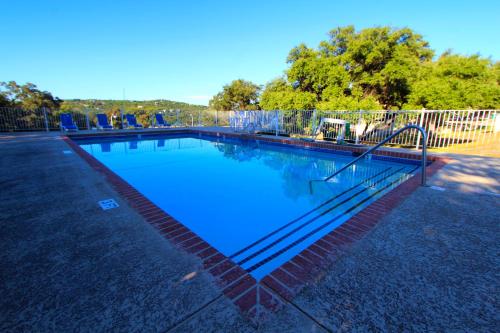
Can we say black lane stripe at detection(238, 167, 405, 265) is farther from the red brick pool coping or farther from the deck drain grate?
the deck drain grate

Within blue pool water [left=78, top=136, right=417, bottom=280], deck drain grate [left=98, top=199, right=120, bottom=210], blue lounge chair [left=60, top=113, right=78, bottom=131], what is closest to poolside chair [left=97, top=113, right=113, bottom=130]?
blue lounge chair [left=60, top=113, right=78, bottom=131]

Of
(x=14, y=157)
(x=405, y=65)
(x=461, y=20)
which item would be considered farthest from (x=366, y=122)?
(x=461, y=20)

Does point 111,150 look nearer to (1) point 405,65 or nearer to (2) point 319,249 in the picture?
(2) point 319,249

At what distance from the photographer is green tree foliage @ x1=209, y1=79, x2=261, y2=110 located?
24.7 meters

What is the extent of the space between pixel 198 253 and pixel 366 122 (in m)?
9.64

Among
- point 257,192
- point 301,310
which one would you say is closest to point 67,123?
point 257,192

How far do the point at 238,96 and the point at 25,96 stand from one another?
1756 cm

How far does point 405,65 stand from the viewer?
14.4 metres

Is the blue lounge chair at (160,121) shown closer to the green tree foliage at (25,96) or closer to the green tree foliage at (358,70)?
the green tree foliage at (358,70)

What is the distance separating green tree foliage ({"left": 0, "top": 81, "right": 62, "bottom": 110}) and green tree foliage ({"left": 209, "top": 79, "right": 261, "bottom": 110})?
14626 millimetres

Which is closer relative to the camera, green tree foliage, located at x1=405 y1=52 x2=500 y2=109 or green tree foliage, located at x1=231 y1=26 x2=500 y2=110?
green tree foliage, located at x1=405 y1=52 x2=500 y2=109

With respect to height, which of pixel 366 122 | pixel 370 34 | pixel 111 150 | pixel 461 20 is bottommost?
pixel 111 150

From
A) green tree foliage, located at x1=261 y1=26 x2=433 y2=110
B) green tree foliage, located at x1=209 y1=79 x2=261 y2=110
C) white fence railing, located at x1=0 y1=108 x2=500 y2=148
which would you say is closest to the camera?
white fence railing, located at x1=0 y1=108 x2=500 y2=148

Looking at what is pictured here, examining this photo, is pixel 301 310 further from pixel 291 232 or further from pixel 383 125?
pixel 383 125
